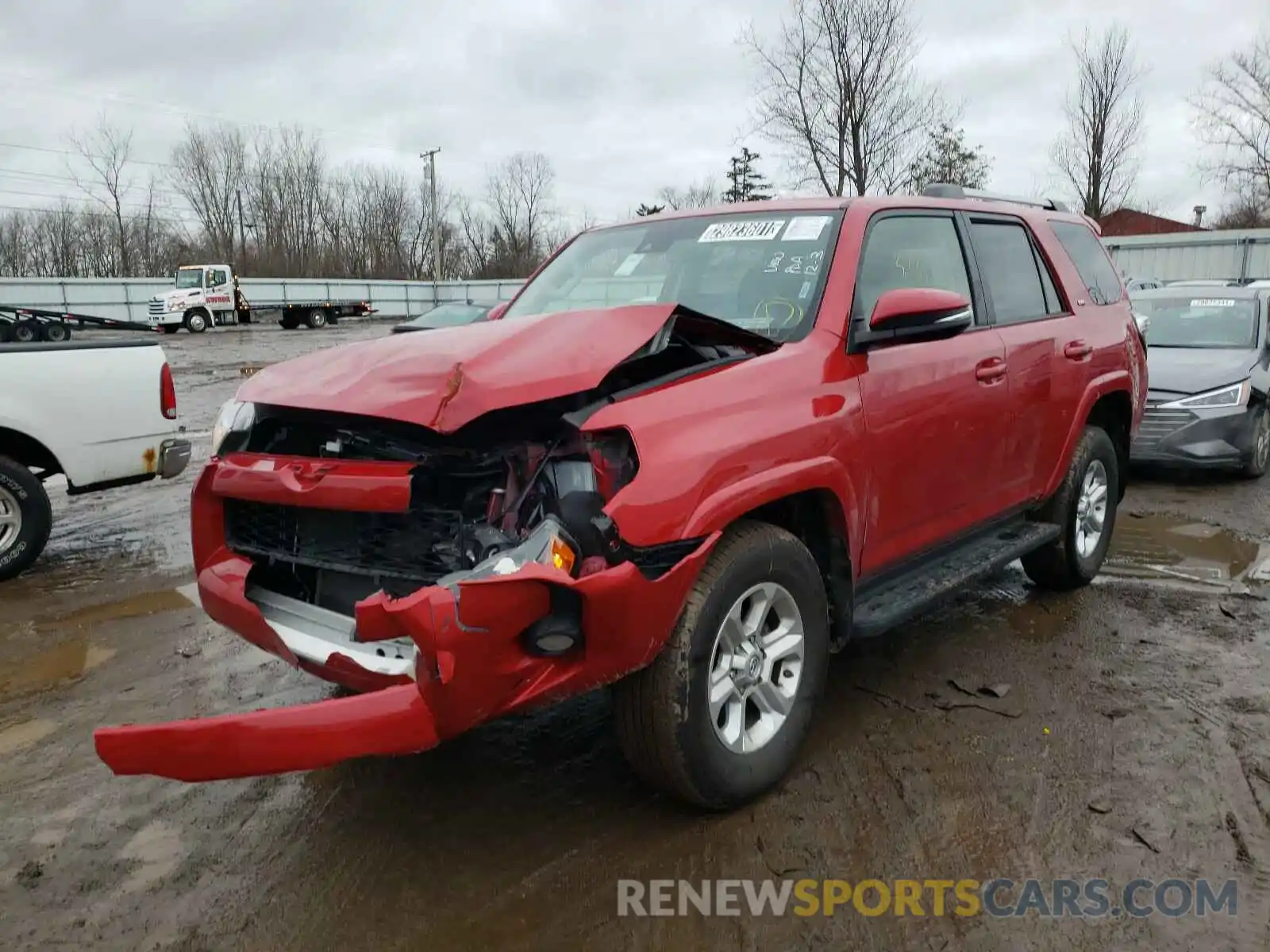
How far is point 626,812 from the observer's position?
296 centimetres

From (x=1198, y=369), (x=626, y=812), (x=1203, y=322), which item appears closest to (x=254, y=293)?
(x=1203, y=322)

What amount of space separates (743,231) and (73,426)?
4.16 m

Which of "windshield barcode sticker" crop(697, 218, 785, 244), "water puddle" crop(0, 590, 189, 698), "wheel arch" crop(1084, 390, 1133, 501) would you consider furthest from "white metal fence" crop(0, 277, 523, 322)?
"windshield barcode sticker" crop(697, 218, 785, 244)

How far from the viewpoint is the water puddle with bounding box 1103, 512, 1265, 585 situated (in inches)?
214

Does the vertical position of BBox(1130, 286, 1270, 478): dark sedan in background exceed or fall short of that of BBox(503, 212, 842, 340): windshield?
it falls short

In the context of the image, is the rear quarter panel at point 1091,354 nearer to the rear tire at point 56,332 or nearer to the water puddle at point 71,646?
the water puddle at point 71,646

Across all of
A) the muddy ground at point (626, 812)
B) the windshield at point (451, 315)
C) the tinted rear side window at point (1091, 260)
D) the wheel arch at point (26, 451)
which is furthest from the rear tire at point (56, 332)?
the tinted rear side window at point (1091, 260)

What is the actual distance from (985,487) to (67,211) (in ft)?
200

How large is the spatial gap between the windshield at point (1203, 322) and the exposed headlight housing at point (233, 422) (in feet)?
27.8

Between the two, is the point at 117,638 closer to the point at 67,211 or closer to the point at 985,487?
the point at 985,487

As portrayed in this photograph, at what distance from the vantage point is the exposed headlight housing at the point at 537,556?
2.38 meters

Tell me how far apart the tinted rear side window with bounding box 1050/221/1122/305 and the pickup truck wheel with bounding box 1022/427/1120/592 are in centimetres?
76

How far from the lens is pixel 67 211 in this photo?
52562 mm

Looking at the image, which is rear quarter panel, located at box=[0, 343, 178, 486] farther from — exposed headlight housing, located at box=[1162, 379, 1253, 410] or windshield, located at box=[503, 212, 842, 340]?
exposed headlight housing, located at box=[1162, 379, 1253, 410]
